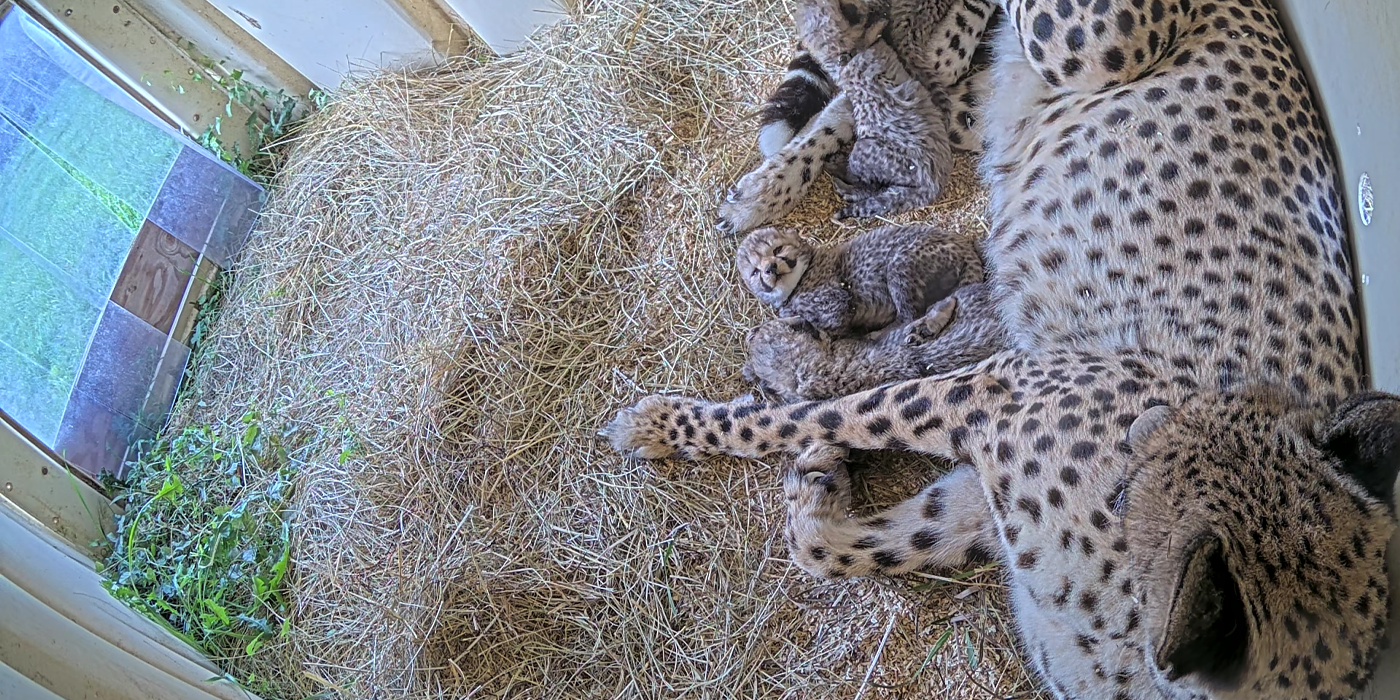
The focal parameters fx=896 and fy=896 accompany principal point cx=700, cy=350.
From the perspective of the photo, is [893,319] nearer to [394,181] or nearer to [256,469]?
[394,181]

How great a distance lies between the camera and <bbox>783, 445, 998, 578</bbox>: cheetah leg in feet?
8.57

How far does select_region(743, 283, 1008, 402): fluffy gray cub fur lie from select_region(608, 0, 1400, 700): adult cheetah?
86mm

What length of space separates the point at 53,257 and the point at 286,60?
1345 mm

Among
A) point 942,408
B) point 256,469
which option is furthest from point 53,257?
point 942,408

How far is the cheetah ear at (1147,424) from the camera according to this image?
208 centimetres

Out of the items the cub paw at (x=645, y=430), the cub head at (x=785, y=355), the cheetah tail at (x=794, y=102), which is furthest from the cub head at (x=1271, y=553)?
the cheetah tail at (x=794, y=102)

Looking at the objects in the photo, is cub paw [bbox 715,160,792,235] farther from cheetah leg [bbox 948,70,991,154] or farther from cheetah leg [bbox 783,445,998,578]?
cheetah leg [bbox 783,445,998,578]

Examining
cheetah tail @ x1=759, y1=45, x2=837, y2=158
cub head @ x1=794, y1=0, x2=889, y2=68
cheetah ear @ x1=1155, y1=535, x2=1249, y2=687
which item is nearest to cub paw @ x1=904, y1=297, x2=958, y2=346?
cheetah tail @ x1=759, y1=45, x2=837, y2=158

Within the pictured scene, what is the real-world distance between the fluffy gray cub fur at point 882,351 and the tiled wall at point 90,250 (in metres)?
2.60

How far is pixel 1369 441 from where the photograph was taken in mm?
1815

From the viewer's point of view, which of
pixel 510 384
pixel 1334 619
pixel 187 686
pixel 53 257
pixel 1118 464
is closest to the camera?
pixel 1334 619

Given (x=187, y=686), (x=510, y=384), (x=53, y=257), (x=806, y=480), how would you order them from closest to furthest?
(x=187, y=686), (x=806, y=480), (x=510, y=384), (x=53, y=257)

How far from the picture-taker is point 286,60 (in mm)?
4199

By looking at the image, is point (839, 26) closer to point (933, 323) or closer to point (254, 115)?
point (933, 323)
